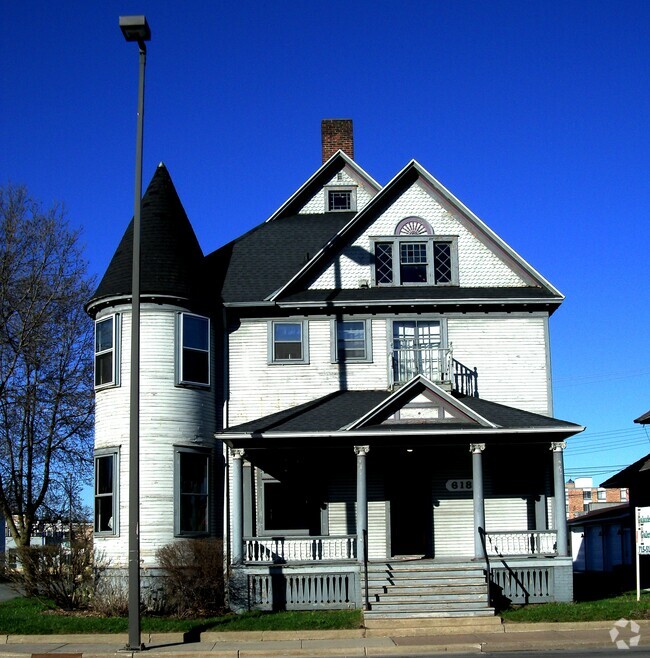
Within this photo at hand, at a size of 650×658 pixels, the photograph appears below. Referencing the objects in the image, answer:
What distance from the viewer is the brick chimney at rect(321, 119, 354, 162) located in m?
31.4

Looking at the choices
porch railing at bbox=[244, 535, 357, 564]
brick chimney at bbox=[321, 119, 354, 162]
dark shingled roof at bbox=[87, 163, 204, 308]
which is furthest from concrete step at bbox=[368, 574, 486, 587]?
brick chimney at bbox=[321, 119, 354, 162]

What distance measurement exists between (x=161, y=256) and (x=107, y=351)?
2721mm

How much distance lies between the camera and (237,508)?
850 inches

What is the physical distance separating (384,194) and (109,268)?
7.55 metres

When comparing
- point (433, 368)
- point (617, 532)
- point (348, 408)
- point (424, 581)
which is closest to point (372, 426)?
point (348, 408)

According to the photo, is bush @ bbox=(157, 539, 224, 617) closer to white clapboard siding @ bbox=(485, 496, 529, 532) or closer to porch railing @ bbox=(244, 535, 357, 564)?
porch railing @ bbox=(244, 535, 357, 564)

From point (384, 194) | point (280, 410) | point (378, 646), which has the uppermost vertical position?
point (384, 194)

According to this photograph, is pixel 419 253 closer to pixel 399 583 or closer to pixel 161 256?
pixel 161 256

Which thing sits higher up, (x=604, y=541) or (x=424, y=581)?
(x=424, y=581)

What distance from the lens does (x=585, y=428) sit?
71.2 feet

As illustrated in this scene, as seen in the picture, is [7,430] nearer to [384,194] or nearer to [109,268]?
[109,268]

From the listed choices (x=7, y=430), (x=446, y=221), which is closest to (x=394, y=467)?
(x=446, y=221)

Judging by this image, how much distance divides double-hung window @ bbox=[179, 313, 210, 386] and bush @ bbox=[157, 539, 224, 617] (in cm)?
435

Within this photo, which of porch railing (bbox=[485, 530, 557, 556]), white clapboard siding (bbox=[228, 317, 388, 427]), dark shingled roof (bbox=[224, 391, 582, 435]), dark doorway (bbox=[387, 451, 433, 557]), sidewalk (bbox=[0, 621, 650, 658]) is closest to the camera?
sidewalk (bbox=[0, 621, 650, 658])
